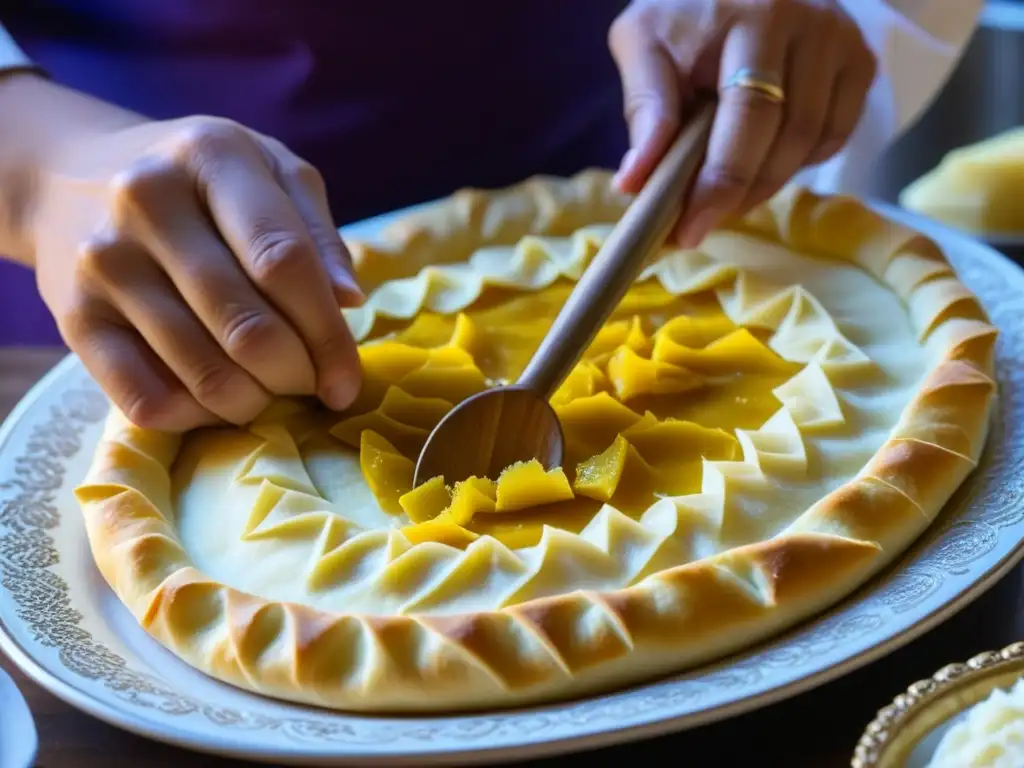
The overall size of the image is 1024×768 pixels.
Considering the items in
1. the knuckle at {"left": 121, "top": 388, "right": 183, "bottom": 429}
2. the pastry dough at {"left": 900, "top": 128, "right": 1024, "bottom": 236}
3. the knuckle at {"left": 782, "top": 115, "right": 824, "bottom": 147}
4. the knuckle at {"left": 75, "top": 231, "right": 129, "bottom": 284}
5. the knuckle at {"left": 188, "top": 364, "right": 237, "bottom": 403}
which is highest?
the knuckle at {"left": 782, "top": 115, "right": 824, "bottom": 147}

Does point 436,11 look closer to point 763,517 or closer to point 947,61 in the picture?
point 947,61

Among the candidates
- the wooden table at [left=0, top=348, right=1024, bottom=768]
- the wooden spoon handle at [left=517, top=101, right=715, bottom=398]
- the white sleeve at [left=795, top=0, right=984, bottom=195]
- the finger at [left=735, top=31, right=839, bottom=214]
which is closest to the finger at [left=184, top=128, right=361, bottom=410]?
the wooden spoon handle at [left=517, top=101, right=715, bottom=398]

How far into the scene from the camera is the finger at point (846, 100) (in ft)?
5.81

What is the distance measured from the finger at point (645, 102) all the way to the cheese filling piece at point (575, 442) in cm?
17

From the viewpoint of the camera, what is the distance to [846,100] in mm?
1771

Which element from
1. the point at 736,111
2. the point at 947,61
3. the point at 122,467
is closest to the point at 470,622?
Result: the point at 122,467

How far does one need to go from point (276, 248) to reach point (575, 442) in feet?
1.34

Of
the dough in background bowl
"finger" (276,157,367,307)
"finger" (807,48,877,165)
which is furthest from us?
"finger" (807,48,877,165)

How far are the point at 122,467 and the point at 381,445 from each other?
30 centimetres

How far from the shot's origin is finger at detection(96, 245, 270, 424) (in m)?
1.32

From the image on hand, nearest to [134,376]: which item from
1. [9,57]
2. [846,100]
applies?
[9,57]

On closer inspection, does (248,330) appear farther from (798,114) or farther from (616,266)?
(798,114)

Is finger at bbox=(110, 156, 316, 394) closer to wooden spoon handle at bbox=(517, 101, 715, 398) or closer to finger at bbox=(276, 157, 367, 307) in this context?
finger at bbox=(276, 157, 367, 307)

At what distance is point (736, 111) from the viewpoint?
1623 mm
